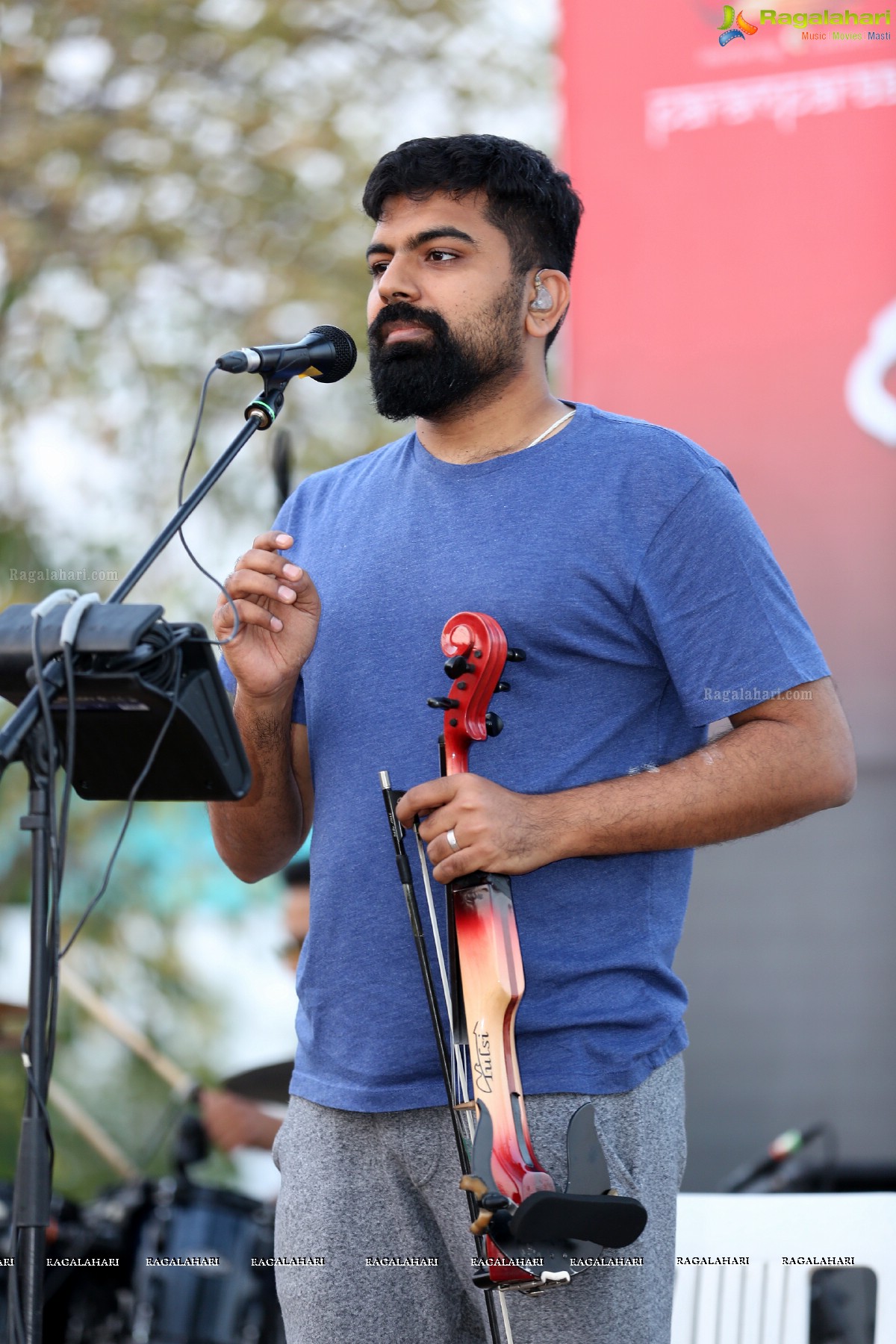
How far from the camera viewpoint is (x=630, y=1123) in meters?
1.62

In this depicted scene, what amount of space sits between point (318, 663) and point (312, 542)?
200 millimetres

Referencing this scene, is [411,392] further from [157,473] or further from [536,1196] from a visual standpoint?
[157,473]

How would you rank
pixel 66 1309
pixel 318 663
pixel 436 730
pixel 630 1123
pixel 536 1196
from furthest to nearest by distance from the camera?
pixel 66 1309 < pixel 318 663 < pixel 436 730 < pixel 630 1123 < pixel 536 1196

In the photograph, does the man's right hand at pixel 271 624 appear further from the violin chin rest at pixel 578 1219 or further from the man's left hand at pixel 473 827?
the violin chin rest at pixel 578 1219

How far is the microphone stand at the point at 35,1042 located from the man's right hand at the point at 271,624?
43 cm

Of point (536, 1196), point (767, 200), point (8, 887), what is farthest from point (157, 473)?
point (536, 1196)

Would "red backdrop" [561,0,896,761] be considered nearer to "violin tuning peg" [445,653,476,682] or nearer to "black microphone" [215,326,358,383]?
"black microphone" [215,326,358,383]

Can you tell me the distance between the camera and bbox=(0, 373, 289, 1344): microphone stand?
3.88 feet

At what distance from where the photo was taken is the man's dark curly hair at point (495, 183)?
1918 millimetres

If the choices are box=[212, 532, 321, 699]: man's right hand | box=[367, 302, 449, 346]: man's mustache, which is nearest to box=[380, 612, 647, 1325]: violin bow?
box=[212, 532, 321, 699]: man's right hand

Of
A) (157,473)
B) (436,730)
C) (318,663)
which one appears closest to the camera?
(436,730)

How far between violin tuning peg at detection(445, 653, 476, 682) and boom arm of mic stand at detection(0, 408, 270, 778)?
331 mm

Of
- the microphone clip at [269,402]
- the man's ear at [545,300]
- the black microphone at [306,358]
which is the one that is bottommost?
the microphone clip at [269,402]

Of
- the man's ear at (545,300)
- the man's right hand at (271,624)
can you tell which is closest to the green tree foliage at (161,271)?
the man's ear at (545,300)
